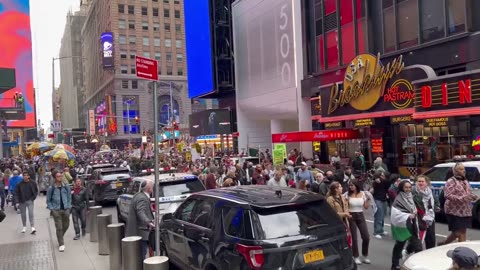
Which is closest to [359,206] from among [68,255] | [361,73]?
[68,255]

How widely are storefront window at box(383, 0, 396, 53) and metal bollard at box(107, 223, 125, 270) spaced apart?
18.8 m

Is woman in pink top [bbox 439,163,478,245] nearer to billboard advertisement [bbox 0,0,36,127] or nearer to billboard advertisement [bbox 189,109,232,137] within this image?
billboard advertisement [bbox 189,109,232,137]

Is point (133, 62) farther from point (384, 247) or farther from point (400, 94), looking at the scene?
point (384, 247)

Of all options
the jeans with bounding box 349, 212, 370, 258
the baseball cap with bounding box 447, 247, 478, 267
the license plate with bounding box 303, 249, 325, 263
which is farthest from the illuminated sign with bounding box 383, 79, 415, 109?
the baseball cap with bounding box 447, 247, 478, 267

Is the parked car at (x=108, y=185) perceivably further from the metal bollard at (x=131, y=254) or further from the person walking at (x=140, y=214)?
the metal bollard at (x=131, y=254)

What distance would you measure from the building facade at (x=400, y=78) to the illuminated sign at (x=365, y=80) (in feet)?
0.16

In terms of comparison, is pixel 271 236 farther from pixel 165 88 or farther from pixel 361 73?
pixel 165 88

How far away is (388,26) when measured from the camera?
77.3ft

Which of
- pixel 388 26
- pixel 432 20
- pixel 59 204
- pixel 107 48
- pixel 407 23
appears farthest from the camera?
pixel 107 48

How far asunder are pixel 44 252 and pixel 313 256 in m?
6.82

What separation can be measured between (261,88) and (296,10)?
7.46 metres

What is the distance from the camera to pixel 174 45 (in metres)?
98.6

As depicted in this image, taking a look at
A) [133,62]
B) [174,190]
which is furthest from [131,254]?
[133,62]

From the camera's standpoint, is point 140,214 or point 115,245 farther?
point 115,245
